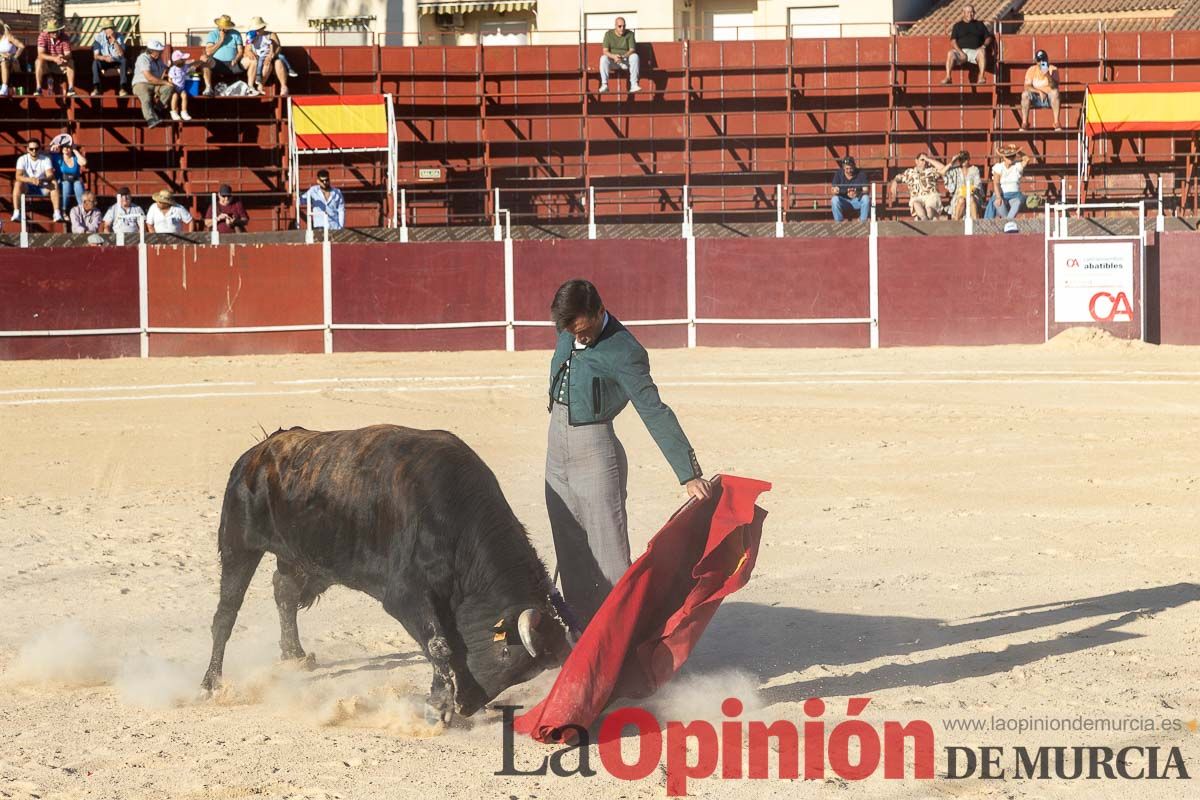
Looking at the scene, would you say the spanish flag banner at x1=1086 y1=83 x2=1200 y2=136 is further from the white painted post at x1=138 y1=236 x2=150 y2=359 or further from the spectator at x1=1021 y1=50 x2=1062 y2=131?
the white painted post at x1=138 y1=236 x2=150 y2=359

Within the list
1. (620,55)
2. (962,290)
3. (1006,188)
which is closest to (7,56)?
(620,55)

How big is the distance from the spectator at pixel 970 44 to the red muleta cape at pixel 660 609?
17807mm

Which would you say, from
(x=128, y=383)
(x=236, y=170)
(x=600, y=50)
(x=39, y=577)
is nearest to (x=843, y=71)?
(x=600, y=50)

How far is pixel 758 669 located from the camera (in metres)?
5.82

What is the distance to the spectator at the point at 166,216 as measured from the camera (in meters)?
18.7

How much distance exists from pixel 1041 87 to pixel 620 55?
5.88 m

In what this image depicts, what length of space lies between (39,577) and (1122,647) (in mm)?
4876

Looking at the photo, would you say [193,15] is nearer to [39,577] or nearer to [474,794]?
[39,577]

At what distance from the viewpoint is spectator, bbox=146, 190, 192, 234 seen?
18672 mm

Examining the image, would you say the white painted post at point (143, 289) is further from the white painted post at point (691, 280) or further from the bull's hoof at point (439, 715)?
the bull's hoof at point (439, 715)

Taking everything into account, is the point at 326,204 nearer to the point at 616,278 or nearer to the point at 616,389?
the point at 616,278

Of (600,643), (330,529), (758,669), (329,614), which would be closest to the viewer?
(600,643)

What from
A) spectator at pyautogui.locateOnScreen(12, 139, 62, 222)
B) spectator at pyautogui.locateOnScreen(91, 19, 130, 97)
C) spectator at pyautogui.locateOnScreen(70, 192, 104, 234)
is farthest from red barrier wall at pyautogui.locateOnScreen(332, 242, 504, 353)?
spectator at pyautogui.locateOnScreen(91, 19, 130, 97)

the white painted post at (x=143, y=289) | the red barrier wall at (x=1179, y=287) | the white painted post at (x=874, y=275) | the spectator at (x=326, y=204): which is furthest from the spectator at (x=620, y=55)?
the red barrier wall at (x=1179, y=287)
